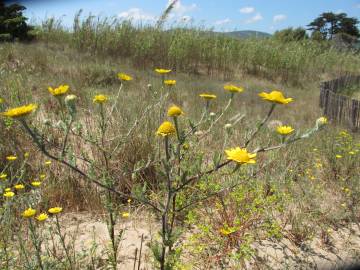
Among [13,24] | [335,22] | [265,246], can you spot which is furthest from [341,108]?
[335,22]

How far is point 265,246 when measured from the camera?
7.47 feet

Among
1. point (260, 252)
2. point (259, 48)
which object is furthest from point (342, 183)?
point (259, 48)

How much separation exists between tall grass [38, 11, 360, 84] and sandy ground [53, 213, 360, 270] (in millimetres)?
7403

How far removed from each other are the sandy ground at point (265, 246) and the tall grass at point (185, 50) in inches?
291

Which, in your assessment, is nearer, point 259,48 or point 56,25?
point 56,25

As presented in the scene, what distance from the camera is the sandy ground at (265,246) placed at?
2080 mm

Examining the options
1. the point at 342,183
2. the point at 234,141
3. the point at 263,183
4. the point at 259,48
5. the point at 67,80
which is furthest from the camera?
the point at 259,48

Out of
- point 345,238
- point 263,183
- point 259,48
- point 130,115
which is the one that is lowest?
point 345,238

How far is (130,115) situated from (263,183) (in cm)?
126

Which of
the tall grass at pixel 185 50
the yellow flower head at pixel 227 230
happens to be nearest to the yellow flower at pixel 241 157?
the yellow flower head at pixel 227 230

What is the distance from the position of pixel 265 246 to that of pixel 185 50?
26.6 feet

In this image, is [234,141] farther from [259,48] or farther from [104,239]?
[259,48]

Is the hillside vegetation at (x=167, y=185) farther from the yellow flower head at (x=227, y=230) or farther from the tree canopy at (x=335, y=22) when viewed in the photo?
the tree canopy at (x=335, y=22)

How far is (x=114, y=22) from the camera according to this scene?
31.9ft
